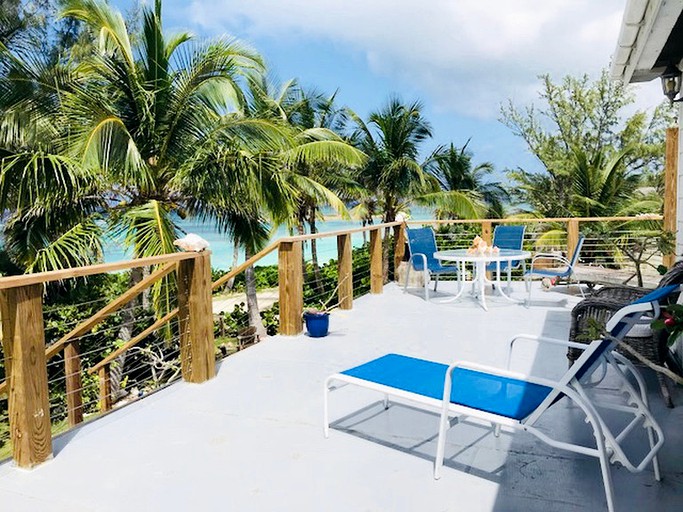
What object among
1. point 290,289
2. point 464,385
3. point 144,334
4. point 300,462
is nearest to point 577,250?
point 290,289

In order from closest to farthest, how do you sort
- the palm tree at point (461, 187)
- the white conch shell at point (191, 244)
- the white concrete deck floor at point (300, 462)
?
1. the white concrete deck floor at point (300, 462)
2. the white conch shell at point (191, 244)
3. the palm tree at point (461, 187)

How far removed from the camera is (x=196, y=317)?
3984 mm

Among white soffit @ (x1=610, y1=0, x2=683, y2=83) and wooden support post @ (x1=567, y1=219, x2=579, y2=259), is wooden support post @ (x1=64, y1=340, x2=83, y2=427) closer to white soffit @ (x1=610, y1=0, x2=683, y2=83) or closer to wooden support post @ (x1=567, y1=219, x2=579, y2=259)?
white soffit @ (x1=610, y1=0, x2=683, y2=83)

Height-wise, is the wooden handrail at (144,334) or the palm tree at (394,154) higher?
the palm tree at (394,154)

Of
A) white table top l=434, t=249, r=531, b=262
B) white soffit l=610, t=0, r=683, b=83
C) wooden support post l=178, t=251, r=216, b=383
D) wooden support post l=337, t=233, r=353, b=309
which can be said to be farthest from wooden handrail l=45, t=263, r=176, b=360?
white table top l=434, t=249, r=531, b=262

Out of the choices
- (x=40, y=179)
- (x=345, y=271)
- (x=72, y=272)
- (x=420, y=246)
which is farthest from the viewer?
(x=40, y=179)

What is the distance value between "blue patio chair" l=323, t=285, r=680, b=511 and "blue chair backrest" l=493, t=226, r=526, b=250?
509 cm

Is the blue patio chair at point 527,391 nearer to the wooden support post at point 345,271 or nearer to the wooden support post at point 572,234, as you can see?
the wooden support post at point 345,271

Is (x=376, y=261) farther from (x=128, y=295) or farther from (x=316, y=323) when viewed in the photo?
(x=128, y=295)

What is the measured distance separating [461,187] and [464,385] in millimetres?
18778

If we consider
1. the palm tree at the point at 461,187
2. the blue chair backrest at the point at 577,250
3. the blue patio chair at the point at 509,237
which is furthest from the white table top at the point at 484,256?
the palm tree at the point at 461,187

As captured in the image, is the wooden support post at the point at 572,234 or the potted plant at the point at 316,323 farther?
the wooden support post at the point at 572,234

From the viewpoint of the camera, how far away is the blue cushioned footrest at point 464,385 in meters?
2.49

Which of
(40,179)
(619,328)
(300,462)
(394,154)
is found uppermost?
(394,154)
